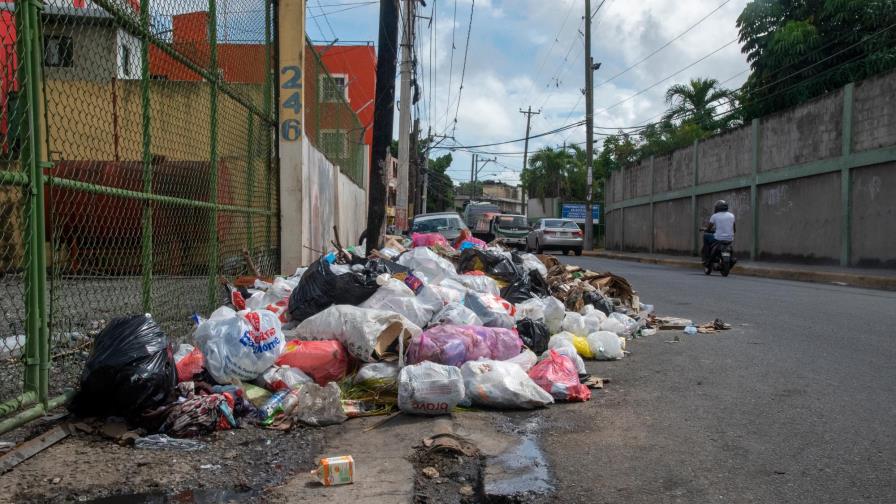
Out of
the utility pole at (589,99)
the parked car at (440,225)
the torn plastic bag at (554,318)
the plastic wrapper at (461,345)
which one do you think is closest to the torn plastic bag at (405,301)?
the plastic wrapper at (461,345)

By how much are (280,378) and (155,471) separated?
1118 mm

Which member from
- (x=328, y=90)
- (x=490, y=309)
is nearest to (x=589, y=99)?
(x=328, y=90)

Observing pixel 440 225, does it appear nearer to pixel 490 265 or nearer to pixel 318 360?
pixel 490 265

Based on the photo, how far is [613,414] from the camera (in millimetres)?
3855

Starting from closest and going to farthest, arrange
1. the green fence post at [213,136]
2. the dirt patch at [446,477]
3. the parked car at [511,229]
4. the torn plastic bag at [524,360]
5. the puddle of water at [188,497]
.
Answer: the puddle of water at [188,497] → the dirt patch at [446,477] → the torn plastic bag at [524,360] → the green fence post at [213,136] → the parked car at [511,229]

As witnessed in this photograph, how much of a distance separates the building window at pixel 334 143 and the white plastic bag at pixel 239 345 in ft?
24.6

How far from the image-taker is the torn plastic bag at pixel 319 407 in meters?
3.67

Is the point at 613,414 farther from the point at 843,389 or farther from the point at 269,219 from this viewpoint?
the point at 269,219

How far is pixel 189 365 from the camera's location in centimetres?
385

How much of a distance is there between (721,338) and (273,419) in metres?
4.26

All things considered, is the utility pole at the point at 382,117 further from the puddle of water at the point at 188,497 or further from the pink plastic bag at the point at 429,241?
the puddle of water at the point at 188,497

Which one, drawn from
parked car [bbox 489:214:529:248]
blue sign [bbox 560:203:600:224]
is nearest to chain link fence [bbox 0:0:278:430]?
parked car [bbox 489:214:529:248]

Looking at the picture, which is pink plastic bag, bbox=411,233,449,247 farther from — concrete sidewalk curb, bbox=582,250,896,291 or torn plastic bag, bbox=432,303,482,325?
concrete sidewalk curb, bbox=582,250,896,291

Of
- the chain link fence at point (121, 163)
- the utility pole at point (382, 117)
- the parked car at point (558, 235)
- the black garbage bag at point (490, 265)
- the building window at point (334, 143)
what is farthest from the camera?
the parked car at point (558, 235)
